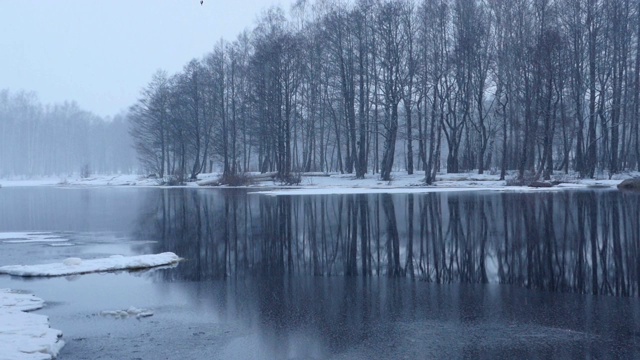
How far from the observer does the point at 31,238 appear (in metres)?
20.6

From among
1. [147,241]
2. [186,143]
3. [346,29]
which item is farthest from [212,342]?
[186,143]

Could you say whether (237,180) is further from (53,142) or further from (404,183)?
(53,142)

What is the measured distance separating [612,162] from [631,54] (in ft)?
33.0

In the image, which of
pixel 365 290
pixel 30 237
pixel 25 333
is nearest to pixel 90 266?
pixel 25 333

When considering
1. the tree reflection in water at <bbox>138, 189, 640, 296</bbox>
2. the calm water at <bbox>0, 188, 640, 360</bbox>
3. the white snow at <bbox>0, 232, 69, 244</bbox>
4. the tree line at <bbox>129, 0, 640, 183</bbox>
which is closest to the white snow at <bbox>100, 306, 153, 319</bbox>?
the calm water at <bbox>0, 188, 640, 360</bbox>

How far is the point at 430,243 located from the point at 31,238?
42.1 ft

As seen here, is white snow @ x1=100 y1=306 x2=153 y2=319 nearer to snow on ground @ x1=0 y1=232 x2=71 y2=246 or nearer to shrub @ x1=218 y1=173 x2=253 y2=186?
snow on ground @ x1=0 y1=232 x2=71 y2=246

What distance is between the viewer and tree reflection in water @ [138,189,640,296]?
12.2m

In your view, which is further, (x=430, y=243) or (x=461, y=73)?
(x=461, y=73)

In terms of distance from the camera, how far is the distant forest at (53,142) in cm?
12706

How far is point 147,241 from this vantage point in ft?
62.4

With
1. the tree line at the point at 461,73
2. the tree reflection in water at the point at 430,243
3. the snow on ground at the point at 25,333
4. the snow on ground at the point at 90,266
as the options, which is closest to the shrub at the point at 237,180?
the tree line at the point at 461,73

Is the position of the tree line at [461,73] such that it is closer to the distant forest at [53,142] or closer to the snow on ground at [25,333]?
A: the snow on ground at [25,333]

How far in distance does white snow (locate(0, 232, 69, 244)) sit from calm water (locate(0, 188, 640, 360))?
2.17 feet
